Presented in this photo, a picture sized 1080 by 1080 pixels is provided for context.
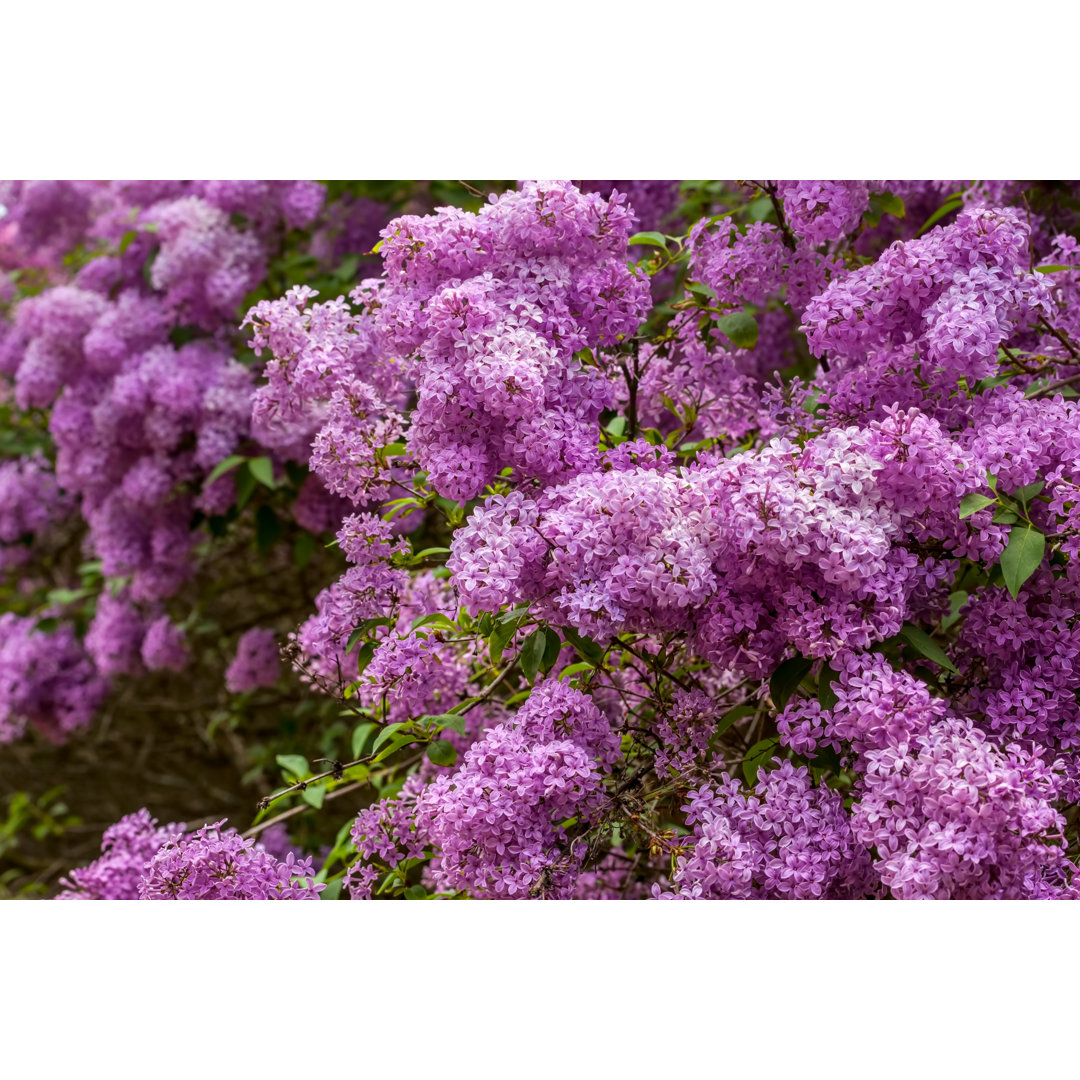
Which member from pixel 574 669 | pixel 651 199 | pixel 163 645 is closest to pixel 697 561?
pixel 574 669

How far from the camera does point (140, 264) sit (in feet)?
10.7

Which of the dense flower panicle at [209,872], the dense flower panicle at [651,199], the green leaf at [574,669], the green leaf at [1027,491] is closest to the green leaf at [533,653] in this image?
the green leaf at [574,669]

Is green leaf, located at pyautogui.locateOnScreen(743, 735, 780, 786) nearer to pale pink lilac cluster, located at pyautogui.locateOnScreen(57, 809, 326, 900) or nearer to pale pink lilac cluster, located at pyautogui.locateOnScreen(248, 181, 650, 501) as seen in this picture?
pale pink lilac cluster, located at pyautogui.locateOnScreen(248, 181, 650, 501)

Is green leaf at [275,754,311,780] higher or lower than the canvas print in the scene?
lower

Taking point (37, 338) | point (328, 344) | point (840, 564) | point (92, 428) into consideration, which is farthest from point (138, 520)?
point (840, 564)

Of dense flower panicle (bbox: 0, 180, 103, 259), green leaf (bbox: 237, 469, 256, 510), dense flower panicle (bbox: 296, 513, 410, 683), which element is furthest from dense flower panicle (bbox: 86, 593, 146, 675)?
dense flower panicle (bbox: 296, 513, 410, 683)

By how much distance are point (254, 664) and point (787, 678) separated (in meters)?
2.48

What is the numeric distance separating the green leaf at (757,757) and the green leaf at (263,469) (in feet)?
5.54

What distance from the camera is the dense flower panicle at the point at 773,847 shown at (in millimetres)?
1346

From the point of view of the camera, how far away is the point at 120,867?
1.82 meters

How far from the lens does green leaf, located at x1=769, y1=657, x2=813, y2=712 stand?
1.45m

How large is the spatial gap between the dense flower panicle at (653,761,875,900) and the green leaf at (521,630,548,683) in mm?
264

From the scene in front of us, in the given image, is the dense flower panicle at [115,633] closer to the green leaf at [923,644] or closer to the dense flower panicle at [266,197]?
the dense flower panicle at [266,197]

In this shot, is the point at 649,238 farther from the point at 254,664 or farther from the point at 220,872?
the point at 254,664
